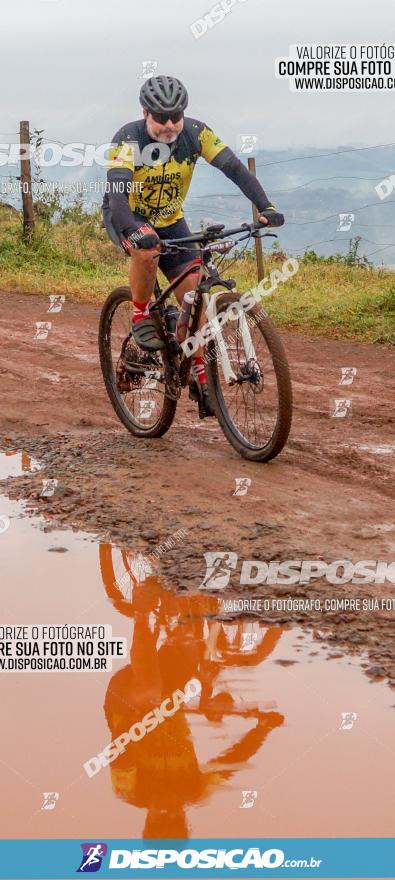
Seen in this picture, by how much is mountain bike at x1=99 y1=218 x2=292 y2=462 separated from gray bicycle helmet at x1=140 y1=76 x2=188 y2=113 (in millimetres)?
749

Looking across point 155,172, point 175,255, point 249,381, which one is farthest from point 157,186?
point 249,381

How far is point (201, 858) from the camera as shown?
3051mm

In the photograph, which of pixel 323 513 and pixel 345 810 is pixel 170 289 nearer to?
pixel 323 513

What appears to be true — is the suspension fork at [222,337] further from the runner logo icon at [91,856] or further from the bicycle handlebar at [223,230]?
the runner logo icon at [91,856]

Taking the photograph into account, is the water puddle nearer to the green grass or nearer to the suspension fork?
the suspension fork

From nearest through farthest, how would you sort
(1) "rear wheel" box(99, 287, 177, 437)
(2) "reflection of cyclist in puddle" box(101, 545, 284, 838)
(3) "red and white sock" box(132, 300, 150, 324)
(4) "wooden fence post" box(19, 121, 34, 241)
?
1. (2) "reflection of cyclist in puddle" box(101, 545, 284, 838)
2. (3) "red and white sock" box(132, 300, 150, 324)
3. (1) "rear wheel" box(99, 287, 177, 437)
4. (4) "wooden fence post" box(19, 121, 34, 241)

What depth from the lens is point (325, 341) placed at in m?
11.7

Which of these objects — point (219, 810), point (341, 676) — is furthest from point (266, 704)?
point (219, 810)

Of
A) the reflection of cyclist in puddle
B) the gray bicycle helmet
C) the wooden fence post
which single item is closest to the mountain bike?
the gray bicycle helmet

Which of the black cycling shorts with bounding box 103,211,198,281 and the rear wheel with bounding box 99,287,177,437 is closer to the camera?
the black cycling shorts with bounding box 103,211,198,281

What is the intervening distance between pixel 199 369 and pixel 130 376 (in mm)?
864

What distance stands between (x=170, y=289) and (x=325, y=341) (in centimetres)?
515

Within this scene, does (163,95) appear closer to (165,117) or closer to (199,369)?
(165,117)

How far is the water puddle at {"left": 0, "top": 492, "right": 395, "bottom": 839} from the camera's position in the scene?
320cm
